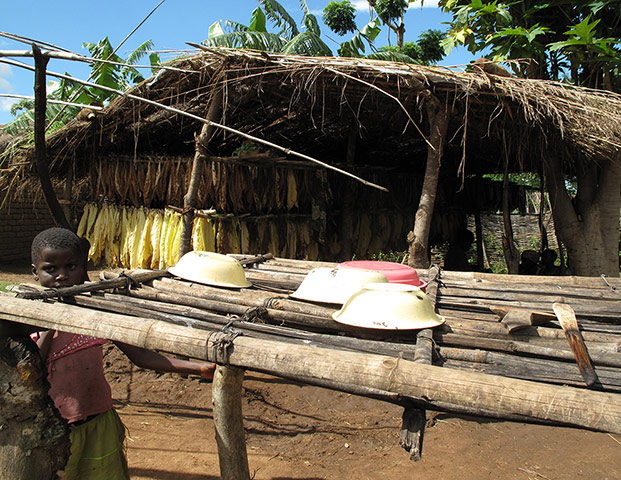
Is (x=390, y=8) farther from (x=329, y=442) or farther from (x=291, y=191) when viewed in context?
(x=329, y=442)

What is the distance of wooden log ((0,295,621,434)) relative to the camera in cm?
108

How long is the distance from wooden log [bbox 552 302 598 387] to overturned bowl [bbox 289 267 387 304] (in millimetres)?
899

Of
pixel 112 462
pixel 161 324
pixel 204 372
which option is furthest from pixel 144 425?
pixel 161 324

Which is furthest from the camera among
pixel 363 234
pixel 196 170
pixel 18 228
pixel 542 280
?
pixel 18 228

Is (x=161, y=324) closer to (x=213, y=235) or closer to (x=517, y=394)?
(x=517, y=394)

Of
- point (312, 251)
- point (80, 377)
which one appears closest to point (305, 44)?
point (312, 251)

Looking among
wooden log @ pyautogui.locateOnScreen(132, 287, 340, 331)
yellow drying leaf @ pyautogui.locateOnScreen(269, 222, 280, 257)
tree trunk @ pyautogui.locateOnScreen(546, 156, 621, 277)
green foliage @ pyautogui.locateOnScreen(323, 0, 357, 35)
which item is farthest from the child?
green foliage @ pyautogui.locateOnScreen(323, 0, 357, 35)

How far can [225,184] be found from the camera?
223 inches

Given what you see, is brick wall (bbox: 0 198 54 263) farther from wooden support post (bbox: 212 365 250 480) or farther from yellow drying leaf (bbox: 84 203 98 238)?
wooden support post (bbox: 212 365 250 480)

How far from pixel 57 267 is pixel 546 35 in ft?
21.2

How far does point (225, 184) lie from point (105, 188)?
194 cm

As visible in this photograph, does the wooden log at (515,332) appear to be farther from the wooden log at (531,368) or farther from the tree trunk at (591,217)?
the tree trunk at (591,217)

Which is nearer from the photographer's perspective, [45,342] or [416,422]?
[416,422]

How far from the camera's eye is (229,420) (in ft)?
6.77
